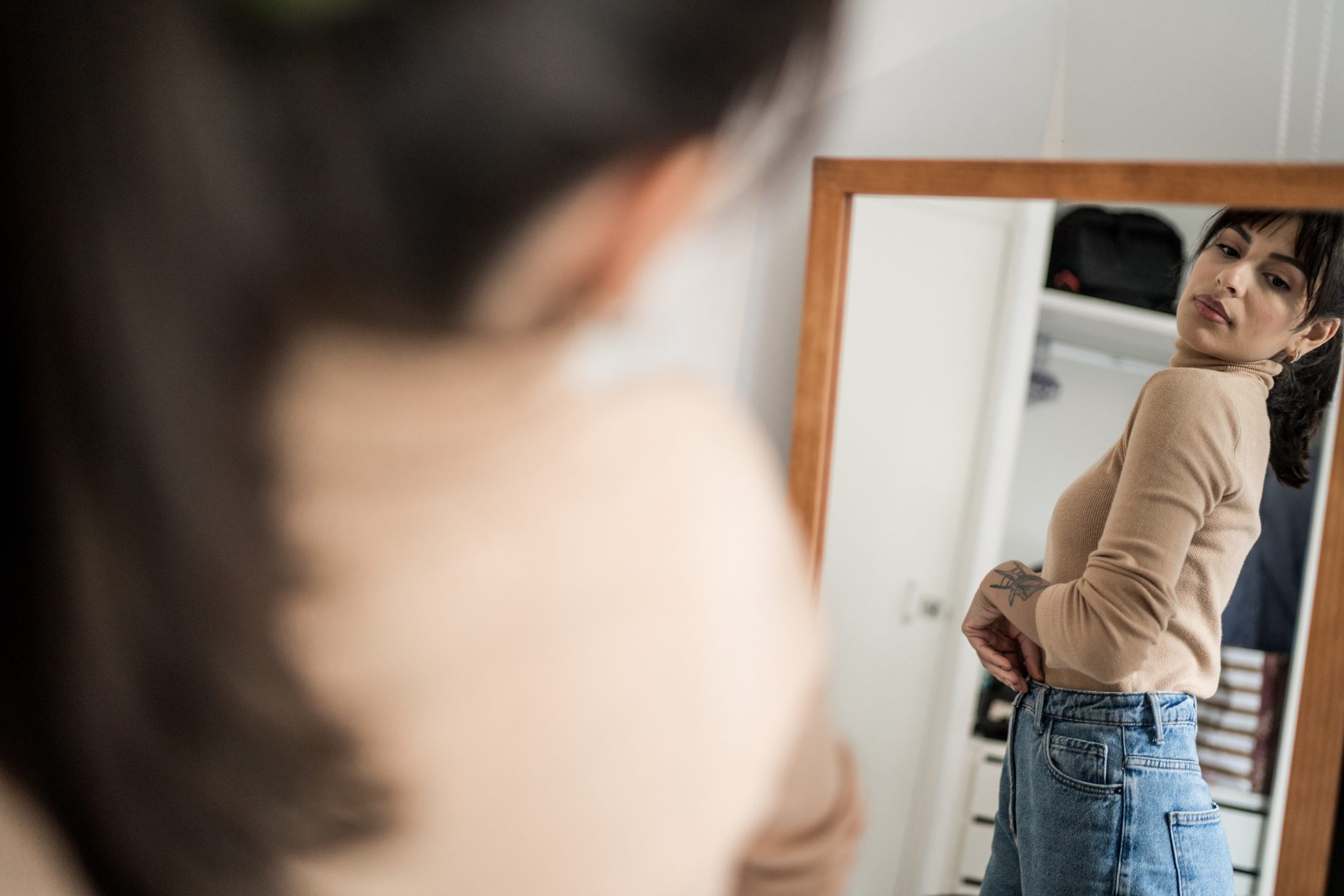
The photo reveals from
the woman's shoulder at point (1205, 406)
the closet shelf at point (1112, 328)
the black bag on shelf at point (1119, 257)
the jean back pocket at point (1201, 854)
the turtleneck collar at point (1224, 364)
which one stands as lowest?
the jean back pocket at point (1201, 854)

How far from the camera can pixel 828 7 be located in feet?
2.00

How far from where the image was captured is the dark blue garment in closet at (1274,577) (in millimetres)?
553

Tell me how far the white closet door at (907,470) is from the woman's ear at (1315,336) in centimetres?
15

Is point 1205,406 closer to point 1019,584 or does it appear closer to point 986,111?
point 1019,584

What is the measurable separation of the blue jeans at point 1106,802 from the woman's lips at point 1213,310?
0.77 feet

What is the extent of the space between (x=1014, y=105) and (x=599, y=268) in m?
0.33

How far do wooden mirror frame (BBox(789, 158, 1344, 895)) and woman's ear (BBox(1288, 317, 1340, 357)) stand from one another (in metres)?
0.03

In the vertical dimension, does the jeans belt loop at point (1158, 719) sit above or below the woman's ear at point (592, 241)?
below

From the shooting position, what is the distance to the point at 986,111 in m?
0.67

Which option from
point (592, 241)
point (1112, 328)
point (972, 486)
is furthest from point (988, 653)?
point (592, 241)

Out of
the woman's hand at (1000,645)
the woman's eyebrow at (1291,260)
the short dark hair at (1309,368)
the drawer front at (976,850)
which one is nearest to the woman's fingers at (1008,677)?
the woman's hand at (1000,645)

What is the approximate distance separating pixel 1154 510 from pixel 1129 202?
202 millimetres

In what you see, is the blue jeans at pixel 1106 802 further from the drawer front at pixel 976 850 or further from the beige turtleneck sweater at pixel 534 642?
the beige turtleneck sweater at pixel 534 642

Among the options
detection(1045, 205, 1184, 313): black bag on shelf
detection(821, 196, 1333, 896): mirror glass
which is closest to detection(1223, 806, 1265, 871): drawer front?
detection(821, 196, 1333, 896): mirror glass
